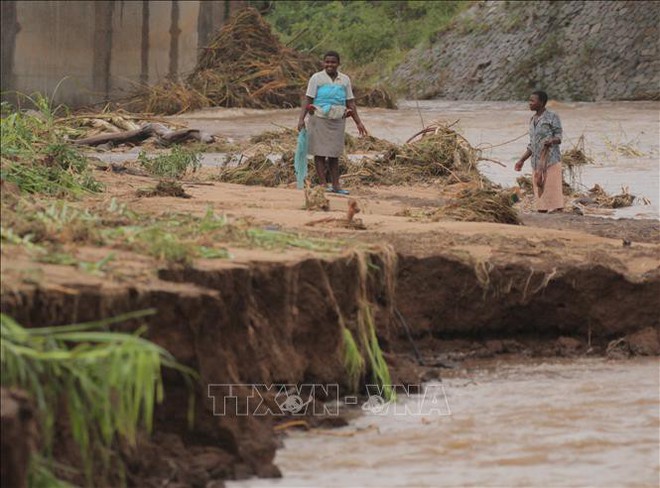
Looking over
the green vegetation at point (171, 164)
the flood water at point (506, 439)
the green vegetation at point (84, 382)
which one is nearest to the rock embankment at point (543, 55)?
the green vegetation at point (171, 164)

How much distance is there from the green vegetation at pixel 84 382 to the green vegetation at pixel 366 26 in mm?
27887

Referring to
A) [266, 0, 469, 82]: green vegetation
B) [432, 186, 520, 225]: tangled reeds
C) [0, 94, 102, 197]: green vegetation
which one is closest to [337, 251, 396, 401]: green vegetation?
[0, 94, 102, 197]: green vegetation

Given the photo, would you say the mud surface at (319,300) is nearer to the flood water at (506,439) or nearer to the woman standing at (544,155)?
the flood water at (506,439)

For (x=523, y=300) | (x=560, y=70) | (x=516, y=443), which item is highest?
(x=560, y=70)

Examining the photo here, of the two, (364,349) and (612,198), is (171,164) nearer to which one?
(612,198)

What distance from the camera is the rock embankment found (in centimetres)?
2711

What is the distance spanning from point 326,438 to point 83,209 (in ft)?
6.32

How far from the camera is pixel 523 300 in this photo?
814cm

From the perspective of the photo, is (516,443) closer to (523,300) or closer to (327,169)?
(523,300)

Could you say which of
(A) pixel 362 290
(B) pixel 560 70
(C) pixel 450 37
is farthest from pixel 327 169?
(C) pixel 450 37

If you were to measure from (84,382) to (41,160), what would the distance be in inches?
184

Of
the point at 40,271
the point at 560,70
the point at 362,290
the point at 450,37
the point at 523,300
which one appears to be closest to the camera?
the point at 40,271

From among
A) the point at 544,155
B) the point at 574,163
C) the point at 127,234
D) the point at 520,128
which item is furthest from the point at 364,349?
the point at 520,128

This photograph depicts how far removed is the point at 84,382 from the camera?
4.83m
